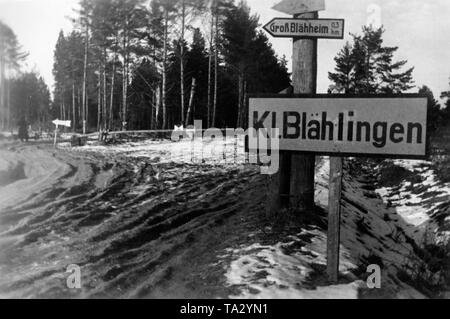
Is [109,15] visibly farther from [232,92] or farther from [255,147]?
[255,147]

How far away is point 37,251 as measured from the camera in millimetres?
5070

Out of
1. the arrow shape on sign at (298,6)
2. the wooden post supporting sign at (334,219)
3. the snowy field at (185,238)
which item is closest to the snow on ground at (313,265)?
the snowy field at (185,238)

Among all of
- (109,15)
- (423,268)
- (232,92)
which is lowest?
(423,268)

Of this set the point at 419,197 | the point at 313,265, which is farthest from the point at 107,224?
the point at 419,197

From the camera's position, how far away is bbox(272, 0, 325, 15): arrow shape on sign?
4.72 meters

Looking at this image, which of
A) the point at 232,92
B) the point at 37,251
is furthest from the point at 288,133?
the point at 232,92

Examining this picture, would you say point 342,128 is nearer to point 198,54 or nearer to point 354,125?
point 354,125

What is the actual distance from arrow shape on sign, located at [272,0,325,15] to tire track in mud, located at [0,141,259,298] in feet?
9.74

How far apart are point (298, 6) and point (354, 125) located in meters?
1.69

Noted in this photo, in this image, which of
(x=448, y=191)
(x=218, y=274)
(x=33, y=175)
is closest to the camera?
(x=218, y=274)

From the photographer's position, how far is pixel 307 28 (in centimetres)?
455

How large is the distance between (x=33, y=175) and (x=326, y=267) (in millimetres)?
9438

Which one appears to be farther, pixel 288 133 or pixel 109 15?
pixel 109 15

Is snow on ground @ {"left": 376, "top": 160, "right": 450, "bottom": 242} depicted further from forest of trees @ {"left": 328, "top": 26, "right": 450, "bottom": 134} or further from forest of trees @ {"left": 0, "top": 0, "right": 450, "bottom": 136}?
forest of trees @ {"left": 328, "top": 26, "right": 450, "bottom": 134}
